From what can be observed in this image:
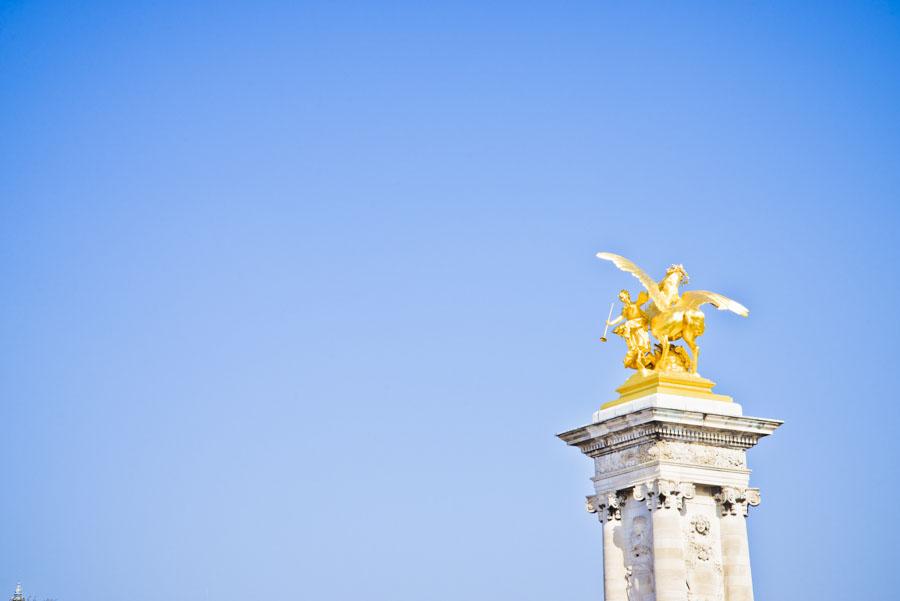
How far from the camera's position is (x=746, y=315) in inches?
1135

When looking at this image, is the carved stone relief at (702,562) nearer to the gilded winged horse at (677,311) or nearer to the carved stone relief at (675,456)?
the carved stone relief at (675,456)

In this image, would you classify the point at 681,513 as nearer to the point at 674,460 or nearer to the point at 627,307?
the point at 674,460

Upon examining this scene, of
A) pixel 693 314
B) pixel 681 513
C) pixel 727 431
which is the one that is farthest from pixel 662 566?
pixel 693 314

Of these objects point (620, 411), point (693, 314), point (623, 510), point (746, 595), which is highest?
point (693, 314)

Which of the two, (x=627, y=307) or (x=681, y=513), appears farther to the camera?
(x=627, y=307)

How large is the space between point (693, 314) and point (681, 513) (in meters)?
4.51

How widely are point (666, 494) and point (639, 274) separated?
5458 millimetres

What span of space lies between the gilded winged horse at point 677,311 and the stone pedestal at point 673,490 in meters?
0.97

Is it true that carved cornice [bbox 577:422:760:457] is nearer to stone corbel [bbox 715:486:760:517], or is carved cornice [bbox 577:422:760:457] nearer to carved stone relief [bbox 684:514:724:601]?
stone corbel [bbox 715:486:760:517]

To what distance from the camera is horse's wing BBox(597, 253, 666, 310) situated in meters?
29.3

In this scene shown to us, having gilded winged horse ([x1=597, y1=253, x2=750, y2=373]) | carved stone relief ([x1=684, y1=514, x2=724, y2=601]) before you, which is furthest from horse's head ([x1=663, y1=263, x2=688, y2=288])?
carved stone relief ([x1=684, y1=514, x2=724, y2=601])

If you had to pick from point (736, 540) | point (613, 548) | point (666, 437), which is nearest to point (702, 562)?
point (736, 540)

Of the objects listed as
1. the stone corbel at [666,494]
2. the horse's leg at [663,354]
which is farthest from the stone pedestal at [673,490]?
the horse's leg at [663,354]

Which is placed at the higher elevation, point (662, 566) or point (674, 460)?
point (674, 460)
